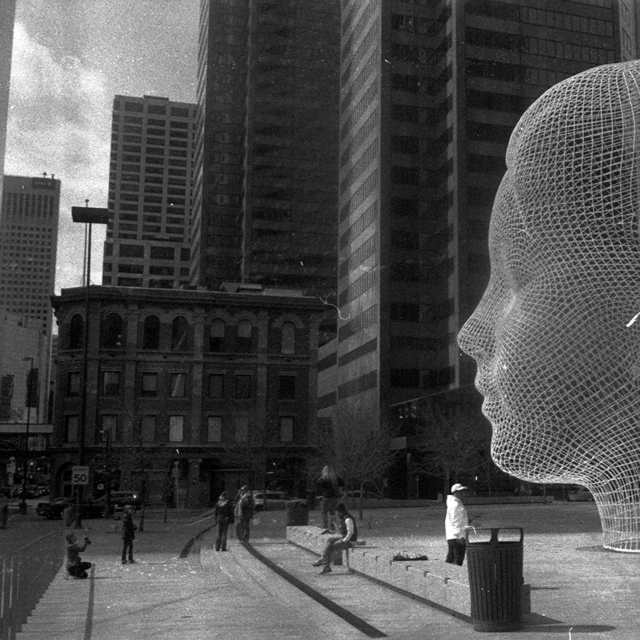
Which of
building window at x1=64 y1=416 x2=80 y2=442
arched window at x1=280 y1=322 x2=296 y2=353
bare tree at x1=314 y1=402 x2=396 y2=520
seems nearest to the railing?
bare tree at x1=314 y1=402 x2=396 y2=520

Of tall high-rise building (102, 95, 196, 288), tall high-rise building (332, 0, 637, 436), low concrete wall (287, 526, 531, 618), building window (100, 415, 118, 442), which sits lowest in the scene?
low concrete wall (287, 526, 531, 618)

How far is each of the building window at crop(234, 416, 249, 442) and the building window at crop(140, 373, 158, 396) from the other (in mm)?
5580

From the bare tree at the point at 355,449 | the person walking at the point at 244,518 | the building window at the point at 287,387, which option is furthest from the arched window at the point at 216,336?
the person walking at the point at 244,518

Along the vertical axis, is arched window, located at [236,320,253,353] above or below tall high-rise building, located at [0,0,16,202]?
above

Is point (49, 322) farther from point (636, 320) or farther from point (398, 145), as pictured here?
point (636, 320)

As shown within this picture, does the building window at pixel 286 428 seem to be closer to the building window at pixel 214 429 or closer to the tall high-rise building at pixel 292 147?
the building window at pixel 214 429

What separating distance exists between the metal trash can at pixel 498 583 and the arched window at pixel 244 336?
172 ft

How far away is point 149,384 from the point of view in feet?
195

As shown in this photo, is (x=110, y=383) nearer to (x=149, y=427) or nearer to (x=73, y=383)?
(x=73, y=383)

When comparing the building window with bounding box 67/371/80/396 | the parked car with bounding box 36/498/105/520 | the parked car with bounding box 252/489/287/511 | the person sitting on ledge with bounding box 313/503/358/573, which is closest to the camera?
the person sitting on ledge with bounding box 313/503/358/573

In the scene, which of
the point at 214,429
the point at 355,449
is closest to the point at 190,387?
the point at 214,429

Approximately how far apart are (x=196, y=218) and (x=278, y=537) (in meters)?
124

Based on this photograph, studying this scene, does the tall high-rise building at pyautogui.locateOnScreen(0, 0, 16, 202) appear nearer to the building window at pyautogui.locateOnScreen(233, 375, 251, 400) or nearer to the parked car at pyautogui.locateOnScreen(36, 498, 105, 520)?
the parked car at pyautogui.locateOnScreen(36, 498, 105, 520)

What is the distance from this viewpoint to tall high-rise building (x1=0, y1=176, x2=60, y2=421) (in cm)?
3000
